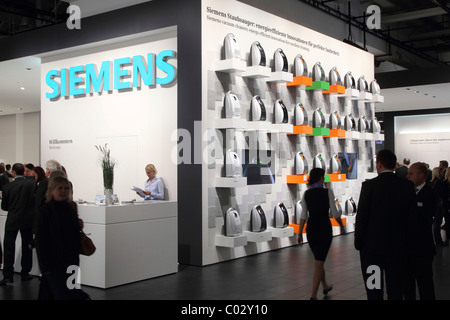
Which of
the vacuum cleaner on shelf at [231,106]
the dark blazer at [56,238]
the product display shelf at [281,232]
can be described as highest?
the vacuum cleaner on shelf at [231,106]

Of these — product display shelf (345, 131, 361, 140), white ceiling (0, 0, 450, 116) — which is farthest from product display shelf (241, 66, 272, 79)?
product display shelf (345, 131, 361, 140)

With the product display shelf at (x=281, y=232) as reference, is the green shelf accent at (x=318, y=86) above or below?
above

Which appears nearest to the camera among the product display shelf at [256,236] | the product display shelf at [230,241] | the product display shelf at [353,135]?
the product display shelf at [230,241]

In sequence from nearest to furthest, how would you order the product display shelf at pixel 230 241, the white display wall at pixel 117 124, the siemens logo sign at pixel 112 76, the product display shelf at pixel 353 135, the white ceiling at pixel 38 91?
the product display shelf at pixel 230 241 < the siemens logo sign at pixel 112 76 < the white display wall at pixel 117 124 < the white ceiling at pixel 38 91 < the product display shelf at pixel 353 135

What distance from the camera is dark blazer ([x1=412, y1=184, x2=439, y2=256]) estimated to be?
3.97m

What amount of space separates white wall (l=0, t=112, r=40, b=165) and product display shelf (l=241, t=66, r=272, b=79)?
553 inches

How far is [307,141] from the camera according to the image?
907 centimetres

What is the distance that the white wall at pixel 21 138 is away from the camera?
769 inches

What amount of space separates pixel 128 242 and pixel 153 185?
196 centimetres

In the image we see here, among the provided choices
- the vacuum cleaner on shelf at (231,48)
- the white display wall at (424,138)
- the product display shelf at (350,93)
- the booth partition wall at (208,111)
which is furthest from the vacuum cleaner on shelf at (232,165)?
the white display wall at (424,138)

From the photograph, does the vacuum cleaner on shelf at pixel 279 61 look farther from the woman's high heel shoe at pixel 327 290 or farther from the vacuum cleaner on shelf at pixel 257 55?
the woman's high heel shoe at pixel 327 290

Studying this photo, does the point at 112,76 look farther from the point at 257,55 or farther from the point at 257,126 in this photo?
the point at 257,126

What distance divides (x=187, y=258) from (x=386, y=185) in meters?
3.82

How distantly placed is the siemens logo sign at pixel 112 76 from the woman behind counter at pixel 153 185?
4.36ft
